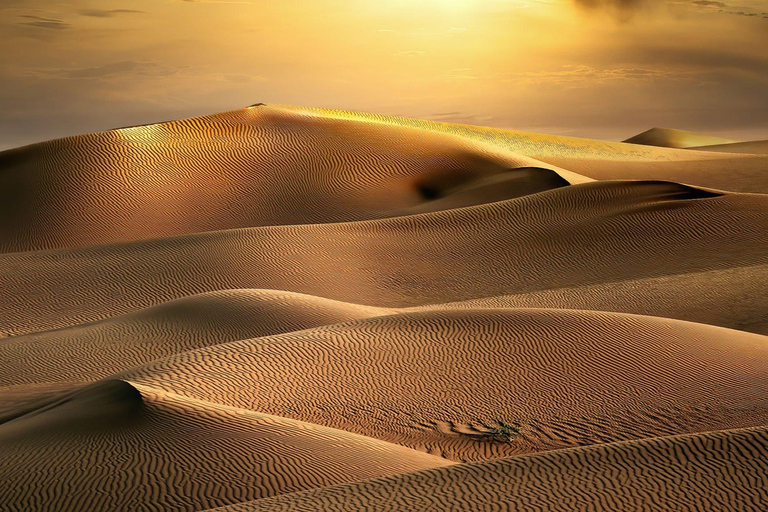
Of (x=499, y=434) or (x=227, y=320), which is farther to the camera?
(x=227, y=320)

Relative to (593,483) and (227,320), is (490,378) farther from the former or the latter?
(227,320)

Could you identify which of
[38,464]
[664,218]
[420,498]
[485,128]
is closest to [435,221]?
[664,218]

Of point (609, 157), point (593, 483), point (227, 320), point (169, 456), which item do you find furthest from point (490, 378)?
point (609, 157)

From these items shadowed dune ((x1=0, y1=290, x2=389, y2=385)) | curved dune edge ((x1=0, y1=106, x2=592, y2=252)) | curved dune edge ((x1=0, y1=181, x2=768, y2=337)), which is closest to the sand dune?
curved dune edge ((x1=0, y1=106, x2=592, y2=252))

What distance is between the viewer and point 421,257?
59.1 ft

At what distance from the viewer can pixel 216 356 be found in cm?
854

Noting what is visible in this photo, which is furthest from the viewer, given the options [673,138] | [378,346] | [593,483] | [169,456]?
[673,138]

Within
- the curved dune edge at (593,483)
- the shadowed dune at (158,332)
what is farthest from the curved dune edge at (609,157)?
the curved dune edge at (593,483)

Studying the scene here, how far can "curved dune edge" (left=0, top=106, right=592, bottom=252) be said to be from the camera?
2577 cm

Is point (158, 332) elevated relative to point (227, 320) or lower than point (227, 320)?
lower

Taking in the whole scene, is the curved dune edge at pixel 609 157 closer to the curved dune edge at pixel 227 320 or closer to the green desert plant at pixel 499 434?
the curved dune edge at pixel 227 320

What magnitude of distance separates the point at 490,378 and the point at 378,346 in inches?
50.1

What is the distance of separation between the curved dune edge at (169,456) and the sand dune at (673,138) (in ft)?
321

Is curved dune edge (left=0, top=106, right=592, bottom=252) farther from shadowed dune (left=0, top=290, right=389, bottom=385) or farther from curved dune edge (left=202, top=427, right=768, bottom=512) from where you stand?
curved dune edge (left=202, top=427, right=768, bottom=512)
